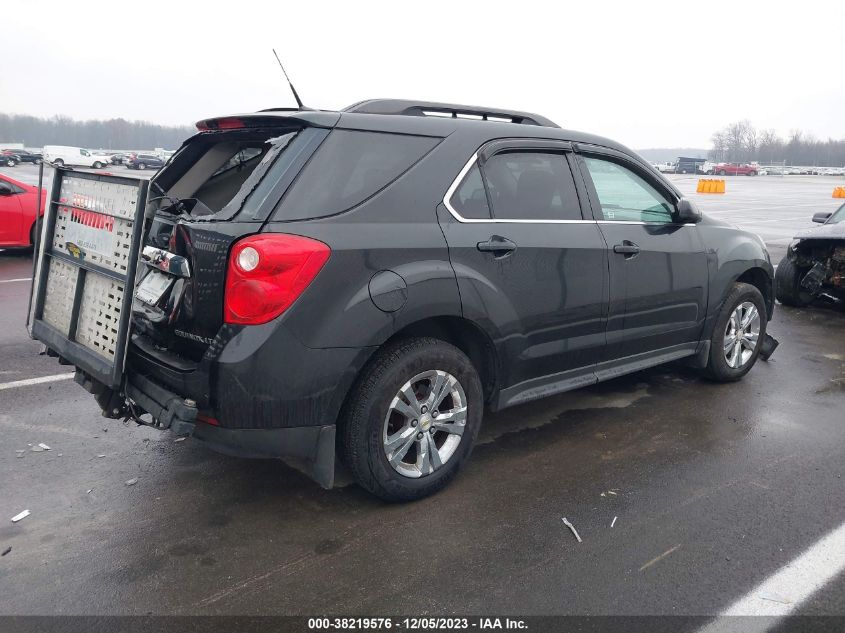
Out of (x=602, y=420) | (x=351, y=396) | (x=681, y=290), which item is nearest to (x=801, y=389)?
(x=681, y=290)

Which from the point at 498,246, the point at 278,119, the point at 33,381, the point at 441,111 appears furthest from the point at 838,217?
the point at 33,381

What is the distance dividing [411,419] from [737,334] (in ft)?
10.4

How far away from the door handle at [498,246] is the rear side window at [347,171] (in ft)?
1.76

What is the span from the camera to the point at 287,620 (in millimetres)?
2623

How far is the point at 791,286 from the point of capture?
8.47 metres

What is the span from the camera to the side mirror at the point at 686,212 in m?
4.66

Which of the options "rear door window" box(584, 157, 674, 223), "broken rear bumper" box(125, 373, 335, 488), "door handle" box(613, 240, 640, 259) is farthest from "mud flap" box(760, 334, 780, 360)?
"broken rear bumper" box(125, 373, 335, 488)

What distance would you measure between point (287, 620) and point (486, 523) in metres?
1.07

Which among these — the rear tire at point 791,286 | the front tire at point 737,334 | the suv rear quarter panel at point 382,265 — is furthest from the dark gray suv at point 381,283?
the rear tire at point 791,286

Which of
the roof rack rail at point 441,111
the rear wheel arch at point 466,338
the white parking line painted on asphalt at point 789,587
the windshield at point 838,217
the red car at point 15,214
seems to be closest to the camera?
the white parking line painted on asphalt at point 789,587

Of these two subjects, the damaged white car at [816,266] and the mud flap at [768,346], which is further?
the damaged white car at [816,266]

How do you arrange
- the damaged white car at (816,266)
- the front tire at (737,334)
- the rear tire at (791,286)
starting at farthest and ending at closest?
the rear tire at (791,286) → the damaged white car at (816,266) → the front tire at (737,334)

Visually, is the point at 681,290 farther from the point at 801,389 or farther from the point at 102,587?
the point at 102,587

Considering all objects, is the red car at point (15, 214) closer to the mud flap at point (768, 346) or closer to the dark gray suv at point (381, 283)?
the dark gray suv at point (381, 283)
